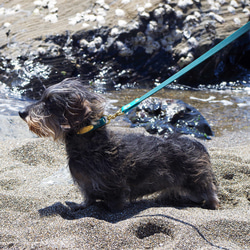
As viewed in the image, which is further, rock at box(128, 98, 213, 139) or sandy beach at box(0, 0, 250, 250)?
rock at box(128, 98, 213, 139)

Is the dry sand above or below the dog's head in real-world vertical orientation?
below

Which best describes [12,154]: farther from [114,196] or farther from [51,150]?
[114,196]

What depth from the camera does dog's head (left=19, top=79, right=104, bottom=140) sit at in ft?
12.0

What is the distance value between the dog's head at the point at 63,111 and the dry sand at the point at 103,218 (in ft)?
3.12

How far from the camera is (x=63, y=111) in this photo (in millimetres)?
3691

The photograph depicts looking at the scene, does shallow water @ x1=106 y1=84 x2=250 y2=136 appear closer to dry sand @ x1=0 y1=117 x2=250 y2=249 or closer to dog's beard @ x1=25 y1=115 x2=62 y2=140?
dry sand @ x1=0 y1=117 x2=250 y2=249

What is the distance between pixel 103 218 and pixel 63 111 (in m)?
1.35

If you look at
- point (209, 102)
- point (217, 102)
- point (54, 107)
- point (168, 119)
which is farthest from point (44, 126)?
point (217, 102)

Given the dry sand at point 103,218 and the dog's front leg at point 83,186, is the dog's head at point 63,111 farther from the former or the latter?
the dry sand at point 103,218

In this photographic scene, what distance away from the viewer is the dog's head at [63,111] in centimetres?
366

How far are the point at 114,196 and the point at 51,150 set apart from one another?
2.34m

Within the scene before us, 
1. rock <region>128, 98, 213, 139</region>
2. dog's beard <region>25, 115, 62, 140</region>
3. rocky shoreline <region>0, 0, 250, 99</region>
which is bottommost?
rock <region>128, 98, 213, 139</region>

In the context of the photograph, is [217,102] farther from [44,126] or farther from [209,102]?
[44,126]

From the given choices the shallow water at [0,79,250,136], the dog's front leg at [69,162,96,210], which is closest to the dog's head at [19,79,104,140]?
the dog's front leg at [69,162,96,210]
